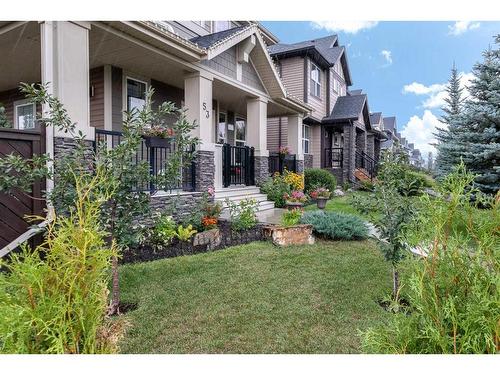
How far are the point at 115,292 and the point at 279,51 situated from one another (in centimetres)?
1445

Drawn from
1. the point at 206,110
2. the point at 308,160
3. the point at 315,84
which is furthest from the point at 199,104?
the point at 315,84

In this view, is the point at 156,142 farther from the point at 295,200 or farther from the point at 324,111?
the point at 324,111

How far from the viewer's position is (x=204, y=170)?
711cm

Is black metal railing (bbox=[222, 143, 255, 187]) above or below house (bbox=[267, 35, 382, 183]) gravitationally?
below

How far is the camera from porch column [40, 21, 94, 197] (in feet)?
14.3

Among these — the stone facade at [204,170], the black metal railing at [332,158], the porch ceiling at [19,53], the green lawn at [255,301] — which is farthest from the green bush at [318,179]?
the porch ceiling at [19,53]

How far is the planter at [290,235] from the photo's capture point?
5.62m

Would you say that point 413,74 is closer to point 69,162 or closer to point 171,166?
point 171,166

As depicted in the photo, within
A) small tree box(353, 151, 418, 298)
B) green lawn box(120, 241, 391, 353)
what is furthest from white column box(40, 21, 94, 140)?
small tree box(353, 151, 418, 298)

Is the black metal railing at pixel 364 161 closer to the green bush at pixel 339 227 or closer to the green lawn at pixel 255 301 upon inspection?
the green bush at pixel 339 227

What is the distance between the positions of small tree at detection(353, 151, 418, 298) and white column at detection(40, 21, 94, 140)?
13.3 feet

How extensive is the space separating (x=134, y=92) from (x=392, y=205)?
6678 millimetres

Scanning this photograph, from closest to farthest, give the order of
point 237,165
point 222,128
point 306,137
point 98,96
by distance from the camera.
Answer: point 98,96
point 237,165
point 222,128
point 306,137

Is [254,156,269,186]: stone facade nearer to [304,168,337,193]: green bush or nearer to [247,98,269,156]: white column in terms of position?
[247,98,269,156]: white column
